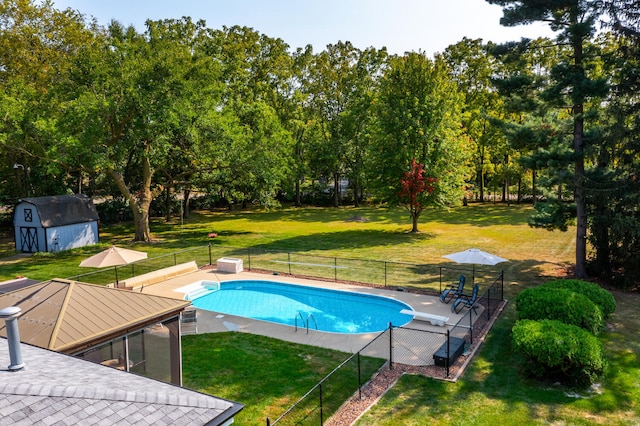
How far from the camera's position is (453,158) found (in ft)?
107

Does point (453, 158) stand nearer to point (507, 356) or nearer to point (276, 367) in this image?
point (507, 356)

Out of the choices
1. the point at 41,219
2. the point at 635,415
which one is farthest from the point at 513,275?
the point at 41,219

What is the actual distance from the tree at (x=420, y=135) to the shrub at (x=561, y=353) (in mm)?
20883

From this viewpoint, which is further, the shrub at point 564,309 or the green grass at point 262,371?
the shrub at point 564,309

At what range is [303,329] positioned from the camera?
49.8ft

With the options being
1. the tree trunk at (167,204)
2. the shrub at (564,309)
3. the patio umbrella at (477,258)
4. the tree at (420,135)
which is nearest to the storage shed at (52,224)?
the tree trunk at (167,204)

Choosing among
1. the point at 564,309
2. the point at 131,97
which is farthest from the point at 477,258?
the point at 131,97

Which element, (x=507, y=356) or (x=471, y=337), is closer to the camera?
(x=507, y=356)

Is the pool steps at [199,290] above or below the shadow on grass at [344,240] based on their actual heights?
below

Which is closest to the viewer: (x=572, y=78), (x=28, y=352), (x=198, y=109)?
(x=28, y=352)

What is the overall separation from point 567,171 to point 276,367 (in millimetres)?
15215

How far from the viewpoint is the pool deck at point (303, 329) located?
14094 mm

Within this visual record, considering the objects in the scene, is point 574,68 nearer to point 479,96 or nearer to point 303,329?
Result: point 303,329

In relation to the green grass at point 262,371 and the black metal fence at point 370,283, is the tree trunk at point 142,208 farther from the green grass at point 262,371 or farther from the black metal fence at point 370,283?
the green grass at point 262,371
